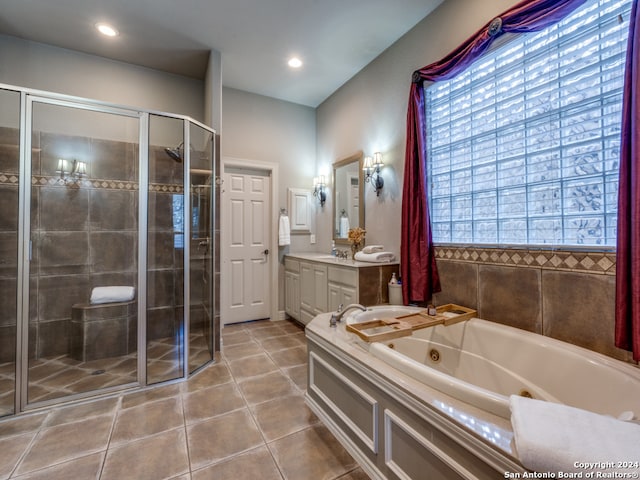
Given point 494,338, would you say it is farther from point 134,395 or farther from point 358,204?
point 134,395

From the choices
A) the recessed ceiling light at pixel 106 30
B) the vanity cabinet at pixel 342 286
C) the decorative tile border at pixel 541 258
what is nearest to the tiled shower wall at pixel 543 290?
the decorative tile border at pixel 541 258

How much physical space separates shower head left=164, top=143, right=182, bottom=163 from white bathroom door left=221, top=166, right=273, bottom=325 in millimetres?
958

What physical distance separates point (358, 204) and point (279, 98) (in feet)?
6.34

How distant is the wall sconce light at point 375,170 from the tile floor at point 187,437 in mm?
1985

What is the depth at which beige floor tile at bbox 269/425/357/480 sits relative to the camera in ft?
4.80

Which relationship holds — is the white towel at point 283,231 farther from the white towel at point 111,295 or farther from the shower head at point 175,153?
the white towel at point 111,295

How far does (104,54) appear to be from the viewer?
302cm

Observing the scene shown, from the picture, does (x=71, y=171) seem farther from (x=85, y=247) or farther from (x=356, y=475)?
(x=356, y=475)

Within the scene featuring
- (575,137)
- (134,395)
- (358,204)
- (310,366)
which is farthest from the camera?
(358,204)

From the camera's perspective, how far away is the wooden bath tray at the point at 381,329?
1.58m

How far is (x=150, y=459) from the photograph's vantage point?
1.54 metres

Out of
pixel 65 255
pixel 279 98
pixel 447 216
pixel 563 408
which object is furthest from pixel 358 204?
pixel 65 255

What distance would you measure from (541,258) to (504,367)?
688 mm

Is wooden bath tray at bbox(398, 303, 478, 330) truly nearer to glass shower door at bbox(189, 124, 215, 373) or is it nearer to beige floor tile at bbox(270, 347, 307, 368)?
beige floor tile at bbox(270, 347, 307, 368)
